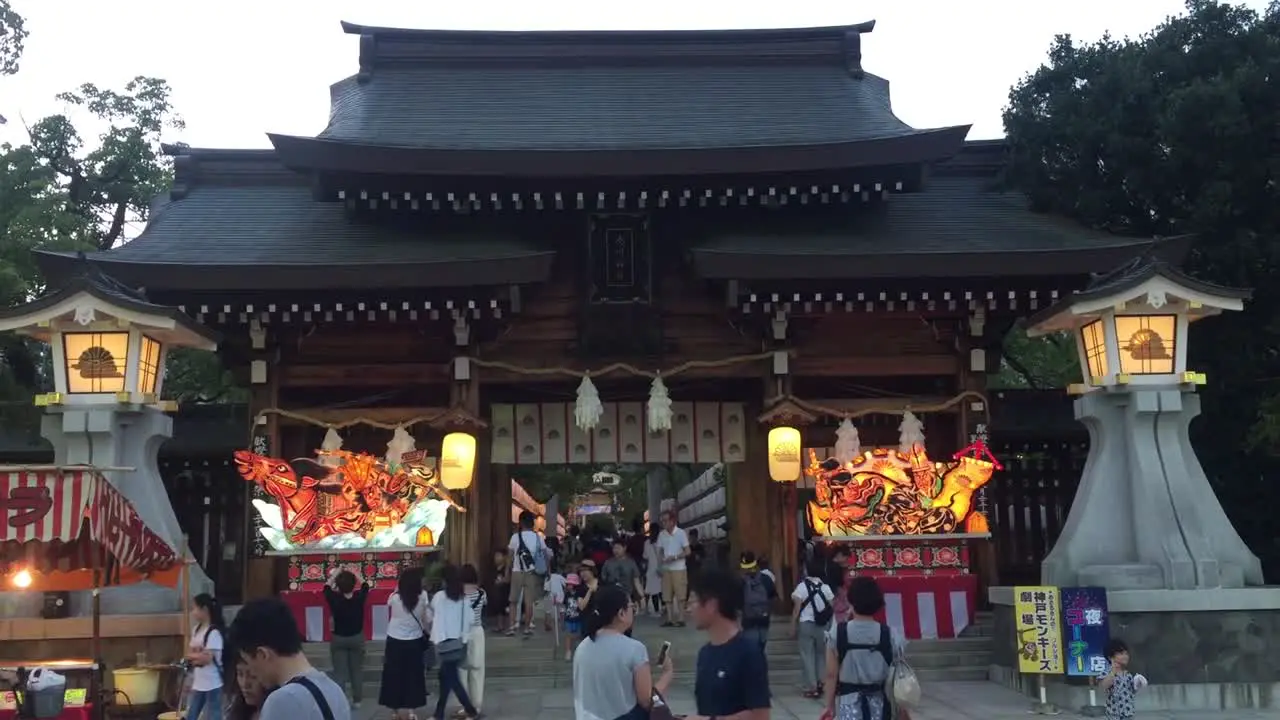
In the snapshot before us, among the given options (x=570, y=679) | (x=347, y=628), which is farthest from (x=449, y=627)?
(x=570, y=679)

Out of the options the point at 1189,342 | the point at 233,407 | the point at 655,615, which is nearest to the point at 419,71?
the point at 233,407

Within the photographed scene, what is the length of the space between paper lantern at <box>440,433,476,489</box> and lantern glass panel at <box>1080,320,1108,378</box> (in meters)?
7.50

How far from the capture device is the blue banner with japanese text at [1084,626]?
426 inches

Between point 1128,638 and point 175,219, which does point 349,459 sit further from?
point 1128,638

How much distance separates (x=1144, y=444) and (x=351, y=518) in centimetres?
940

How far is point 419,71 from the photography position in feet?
61.8

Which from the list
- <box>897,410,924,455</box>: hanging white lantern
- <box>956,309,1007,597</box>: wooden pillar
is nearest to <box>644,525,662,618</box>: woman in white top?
<box>897,410,924,455</box>: hanging white lantern

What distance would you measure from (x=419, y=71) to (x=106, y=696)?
12.1 metres

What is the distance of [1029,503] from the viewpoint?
648 inches

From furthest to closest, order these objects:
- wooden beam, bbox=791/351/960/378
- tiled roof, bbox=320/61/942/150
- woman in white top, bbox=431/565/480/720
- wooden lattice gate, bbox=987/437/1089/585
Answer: tiled roof, bbox=320/61/942/150 < wooden lattice gate, bbox=987/437/1089/585 < wooden beam, bbox=791/351/960/378 < woman in white top, bbox=431/565/480/720

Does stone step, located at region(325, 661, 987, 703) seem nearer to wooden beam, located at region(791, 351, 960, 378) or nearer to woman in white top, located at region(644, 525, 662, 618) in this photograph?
woman in white top, located at region(644, 525, 662, 618)

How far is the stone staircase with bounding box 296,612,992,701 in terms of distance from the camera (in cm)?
1271

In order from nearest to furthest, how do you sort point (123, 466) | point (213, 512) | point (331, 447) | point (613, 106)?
point (123, 466) → point (331, 447) → point (213, 512) → point (613, 106)

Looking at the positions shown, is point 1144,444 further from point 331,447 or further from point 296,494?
point 296,494
